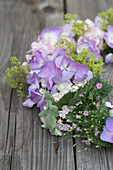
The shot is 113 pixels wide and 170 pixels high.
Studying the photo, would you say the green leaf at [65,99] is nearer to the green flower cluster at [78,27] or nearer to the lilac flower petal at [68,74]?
the lilac flower petal at [68,74]

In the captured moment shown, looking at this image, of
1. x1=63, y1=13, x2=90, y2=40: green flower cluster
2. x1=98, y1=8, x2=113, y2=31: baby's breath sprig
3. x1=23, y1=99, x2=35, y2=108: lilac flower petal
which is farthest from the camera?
x1=98, y1=8, x2=113, y2=31: baby's breath sprig

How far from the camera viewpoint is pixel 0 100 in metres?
1.39

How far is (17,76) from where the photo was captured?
1395 millimetres

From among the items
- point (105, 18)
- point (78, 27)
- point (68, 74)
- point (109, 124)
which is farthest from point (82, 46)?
point (109, 124)

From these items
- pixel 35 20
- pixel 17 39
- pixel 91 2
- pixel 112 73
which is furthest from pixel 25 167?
pixel 91 2

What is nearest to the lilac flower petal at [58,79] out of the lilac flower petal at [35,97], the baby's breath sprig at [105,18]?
the lilac flower petal at [35,97]

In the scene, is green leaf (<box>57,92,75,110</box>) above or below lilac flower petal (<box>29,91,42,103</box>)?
below

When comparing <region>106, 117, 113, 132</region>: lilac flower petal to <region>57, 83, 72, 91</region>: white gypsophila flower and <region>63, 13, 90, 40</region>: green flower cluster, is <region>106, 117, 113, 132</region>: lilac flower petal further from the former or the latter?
<region>63, 13, 90, 40</region>: green flower cluster

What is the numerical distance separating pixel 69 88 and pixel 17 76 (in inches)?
13.9

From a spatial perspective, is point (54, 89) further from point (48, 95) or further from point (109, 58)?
point (109, 58)

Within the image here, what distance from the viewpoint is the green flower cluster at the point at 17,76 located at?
4.31 ft

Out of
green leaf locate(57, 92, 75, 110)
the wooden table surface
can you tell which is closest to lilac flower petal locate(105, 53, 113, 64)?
the wooden table surface

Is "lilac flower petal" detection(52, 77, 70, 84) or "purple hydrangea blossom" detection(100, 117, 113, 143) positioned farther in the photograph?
"lilac flower petal" detection(52, 77, 70, 84)

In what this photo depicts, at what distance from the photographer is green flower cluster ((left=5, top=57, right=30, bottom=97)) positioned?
1312 millimetres
